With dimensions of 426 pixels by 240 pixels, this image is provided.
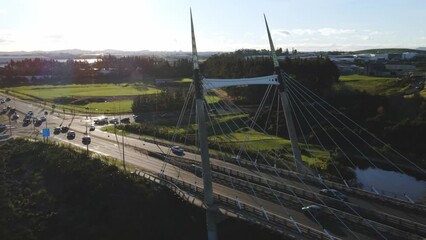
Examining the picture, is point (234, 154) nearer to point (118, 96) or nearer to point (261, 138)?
point (261, 138)

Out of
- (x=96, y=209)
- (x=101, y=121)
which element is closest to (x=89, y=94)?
(x=101, y=121)

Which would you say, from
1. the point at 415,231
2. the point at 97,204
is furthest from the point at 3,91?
the point at 415,231

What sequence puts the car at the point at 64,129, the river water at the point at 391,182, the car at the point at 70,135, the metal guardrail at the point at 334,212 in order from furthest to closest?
the car at the point at 64,129
the car at the point at 70,135
the river water at the point at 391,182
the metal guardrail at the point at 334,212

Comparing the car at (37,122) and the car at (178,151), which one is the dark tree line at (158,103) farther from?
the car at (178,151)

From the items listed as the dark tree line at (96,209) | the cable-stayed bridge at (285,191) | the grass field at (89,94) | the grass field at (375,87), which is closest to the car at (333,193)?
the cable-stayed bridge at (285,191)

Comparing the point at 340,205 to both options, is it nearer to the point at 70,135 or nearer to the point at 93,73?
the point at 70,135

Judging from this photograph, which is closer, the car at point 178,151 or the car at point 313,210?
the car at point 313,210

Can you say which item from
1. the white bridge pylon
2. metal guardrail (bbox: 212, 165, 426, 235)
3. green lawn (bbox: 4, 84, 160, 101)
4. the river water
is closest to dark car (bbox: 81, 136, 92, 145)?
metal guardrail (bbox: 212, 165, 426, 235)

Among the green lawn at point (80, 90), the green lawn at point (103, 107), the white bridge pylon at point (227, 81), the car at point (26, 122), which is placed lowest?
the car at point (26, 122)
